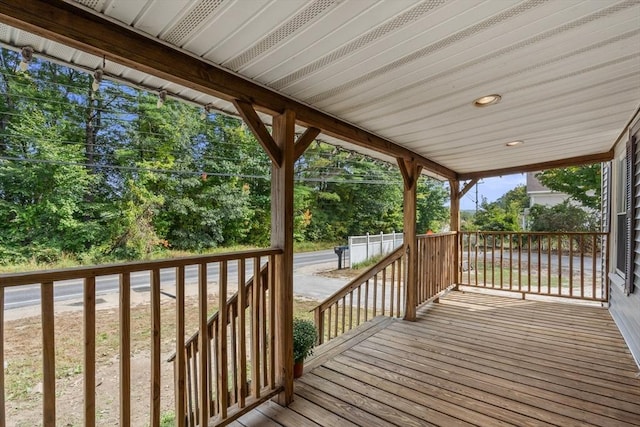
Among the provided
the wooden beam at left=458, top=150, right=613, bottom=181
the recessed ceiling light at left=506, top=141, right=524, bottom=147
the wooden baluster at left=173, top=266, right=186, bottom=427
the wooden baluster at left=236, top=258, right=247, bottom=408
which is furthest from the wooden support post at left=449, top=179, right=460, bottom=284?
the wooden baluster at left=173, top=266, right=186, bottom=427

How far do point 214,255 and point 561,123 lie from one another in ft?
10.3

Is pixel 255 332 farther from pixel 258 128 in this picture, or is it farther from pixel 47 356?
pixel 258 128

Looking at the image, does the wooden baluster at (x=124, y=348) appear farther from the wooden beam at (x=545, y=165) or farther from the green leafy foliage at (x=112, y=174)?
the wooden beam at (x=545, y=165)

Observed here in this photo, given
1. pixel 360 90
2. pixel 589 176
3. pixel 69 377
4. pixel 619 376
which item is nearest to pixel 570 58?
pixel 360 90

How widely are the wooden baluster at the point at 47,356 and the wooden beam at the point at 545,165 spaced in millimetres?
5421

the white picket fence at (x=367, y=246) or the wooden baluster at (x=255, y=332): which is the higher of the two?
the wooden baluster at (x=255, y=332)

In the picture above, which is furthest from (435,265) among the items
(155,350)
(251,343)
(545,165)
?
(155,350)

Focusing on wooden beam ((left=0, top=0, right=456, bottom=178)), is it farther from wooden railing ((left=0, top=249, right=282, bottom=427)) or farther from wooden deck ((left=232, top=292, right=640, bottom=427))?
wooden deck ((left=232, top=292, right=640, bottom=427))

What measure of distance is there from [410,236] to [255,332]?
7.87 feet

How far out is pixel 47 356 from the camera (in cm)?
115

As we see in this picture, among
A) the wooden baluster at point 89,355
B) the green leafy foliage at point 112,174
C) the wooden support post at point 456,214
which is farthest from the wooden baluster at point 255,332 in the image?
the wooden support post at point 456,214

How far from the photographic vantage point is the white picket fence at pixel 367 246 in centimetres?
1084

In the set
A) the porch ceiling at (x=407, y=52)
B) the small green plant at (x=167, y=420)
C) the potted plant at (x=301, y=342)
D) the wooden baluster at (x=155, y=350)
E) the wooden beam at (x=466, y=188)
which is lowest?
the small green plant at (x=167, y=420)

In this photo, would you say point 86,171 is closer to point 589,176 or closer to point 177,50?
point 177,50
